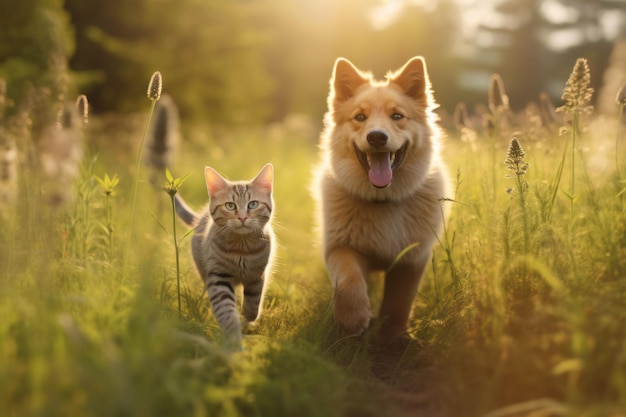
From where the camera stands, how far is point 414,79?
4363 mm

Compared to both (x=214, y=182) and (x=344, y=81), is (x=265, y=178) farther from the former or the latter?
(x=344, y=81)

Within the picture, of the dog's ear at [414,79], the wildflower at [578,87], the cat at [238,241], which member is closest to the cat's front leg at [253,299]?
the cat at [238,241]

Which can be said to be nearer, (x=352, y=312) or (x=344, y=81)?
(x=352, y=312)

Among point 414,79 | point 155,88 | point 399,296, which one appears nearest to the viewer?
point 155,88

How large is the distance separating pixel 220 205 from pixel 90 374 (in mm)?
1815

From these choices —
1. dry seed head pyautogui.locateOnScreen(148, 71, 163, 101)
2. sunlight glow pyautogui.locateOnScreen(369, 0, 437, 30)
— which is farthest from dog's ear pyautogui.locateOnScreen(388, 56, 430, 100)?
sunlight glow pyautogui.locateOnScreen(369, 0, 437, 30)

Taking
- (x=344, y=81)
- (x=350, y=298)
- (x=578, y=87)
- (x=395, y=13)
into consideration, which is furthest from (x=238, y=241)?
(x=395, y=13)

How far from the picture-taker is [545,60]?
31562mm

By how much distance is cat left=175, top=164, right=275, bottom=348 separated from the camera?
3.59m

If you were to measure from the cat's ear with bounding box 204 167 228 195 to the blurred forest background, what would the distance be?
1329 millimetres

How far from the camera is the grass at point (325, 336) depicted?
6.75 ft

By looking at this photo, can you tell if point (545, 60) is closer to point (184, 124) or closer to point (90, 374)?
point (184, 124)

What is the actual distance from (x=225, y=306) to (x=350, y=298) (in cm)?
79

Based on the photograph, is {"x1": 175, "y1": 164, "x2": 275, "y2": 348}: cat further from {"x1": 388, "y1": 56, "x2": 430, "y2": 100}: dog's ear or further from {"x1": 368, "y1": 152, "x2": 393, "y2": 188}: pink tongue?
{"x1": 388, "y1": 56, "x2": 430, "y2": 100}: dog's ear
